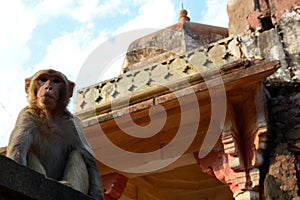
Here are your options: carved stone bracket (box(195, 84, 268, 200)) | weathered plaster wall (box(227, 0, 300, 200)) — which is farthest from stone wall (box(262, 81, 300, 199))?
carved stone bracket (box(195, 84, 268, 200))

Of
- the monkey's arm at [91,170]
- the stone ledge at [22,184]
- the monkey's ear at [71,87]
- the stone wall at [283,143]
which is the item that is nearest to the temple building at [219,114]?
the stone wall at [283,143]

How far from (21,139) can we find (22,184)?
3.02 ft

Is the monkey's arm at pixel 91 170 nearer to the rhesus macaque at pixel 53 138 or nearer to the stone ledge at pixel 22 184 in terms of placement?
the rhesus macaque at pixel 53 138

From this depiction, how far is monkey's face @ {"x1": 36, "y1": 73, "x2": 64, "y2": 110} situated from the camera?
9.50 ft

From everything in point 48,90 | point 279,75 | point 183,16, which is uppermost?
point 183,16

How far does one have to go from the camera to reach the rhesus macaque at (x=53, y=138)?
2.76 m

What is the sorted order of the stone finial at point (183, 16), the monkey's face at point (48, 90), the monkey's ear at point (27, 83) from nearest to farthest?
the monkey's face at point (48, 90) < the monkey's ear at point (27, 83) < the stone finial at point (183, 16)

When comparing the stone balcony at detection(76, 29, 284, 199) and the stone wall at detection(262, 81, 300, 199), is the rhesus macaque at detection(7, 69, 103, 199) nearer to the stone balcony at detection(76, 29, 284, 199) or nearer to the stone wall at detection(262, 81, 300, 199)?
the stone balcony at detection(76, 29, 284, 199)

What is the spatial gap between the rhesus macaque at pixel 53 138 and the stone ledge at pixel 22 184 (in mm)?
729

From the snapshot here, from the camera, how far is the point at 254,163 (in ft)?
17.2

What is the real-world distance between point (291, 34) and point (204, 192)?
10.0ft

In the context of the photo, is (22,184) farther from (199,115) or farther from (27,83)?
(199,115)

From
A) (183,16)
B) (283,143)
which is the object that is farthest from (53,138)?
(183,16)

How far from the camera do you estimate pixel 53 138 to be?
291 centimetres
